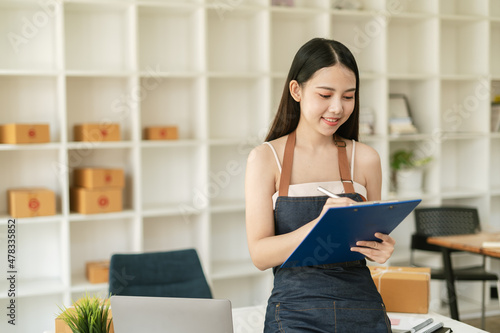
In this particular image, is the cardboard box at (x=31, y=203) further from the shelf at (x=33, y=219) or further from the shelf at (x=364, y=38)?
the shelf at (x=364, y=38)

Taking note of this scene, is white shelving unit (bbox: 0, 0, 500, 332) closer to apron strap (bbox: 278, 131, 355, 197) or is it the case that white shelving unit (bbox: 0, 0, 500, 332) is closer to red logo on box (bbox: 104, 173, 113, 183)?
red logo on box (bbox: 104, 173, 113, 183)

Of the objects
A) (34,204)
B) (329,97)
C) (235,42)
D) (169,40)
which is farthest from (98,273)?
(329,97)

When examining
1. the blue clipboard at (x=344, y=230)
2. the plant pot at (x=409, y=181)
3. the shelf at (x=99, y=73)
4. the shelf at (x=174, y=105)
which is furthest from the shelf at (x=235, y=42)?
the blue clipboard at (x=344, y=230)

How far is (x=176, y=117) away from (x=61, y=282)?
4.67ft

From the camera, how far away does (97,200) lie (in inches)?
149

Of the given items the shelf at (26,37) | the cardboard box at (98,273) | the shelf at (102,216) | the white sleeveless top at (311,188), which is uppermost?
the shelf at (26,37)

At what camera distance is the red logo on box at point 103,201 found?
3.80 m

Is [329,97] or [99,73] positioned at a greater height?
[99,73]

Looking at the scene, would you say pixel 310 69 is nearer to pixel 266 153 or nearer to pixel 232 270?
pixel 266 153

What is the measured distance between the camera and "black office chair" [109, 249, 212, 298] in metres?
2.77

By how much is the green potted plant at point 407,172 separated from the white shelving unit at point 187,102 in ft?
0.37

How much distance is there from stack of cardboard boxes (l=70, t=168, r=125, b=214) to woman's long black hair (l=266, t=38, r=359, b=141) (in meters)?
2.15

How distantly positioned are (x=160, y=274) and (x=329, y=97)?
1517 mm

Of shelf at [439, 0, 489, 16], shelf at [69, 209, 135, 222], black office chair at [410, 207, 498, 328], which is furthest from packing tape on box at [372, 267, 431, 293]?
shelf at [439, 0, 489, 16]
